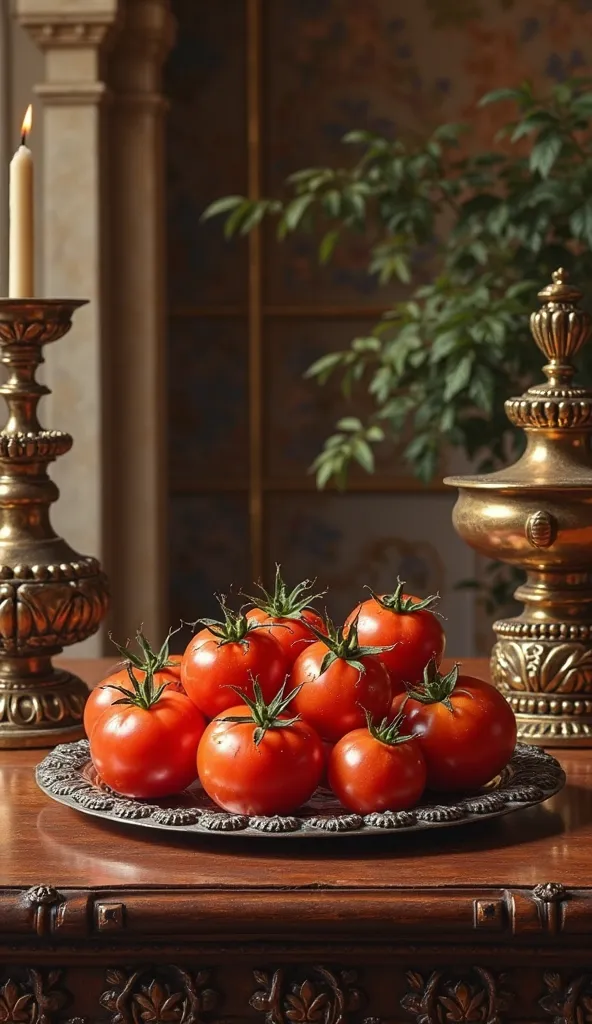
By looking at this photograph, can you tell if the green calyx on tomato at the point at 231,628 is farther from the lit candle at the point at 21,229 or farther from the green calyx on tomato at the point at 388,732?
the lit candle at the point at 21,229

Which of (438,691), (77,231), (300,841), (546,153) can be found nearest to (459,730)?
(438,691)

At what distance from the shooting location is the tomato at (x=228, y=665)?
1.16m

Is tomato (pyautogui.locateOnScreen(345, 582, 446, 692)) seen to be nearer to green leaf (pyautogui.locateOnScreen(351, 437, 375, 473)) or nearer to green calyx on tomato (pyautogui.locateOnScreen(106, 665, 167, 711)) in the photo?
green calyx on tomato (pyautogui.locateOnScreen(106, 665, 167, 711))

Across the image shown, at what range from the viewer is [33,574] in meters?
1.46

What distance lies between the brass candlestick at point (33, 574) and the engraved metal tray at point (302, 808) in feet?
0.73

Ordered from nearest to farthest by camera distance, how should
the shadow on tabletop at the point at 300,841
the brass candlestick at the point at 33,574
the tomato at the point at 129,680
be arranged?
1. the shadow on tabletop at the point at 300,841
2. the tomato at the point at 129,680
3. the brass candlestick at the point at 33,574

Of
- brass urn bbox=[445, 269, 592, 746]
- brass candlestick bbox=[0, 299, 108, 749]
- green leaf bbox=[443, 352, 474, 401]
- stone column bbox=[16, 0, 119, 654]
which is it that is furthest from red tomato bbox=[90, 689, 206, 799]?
stone column bbox=[16, 0, 119, 654]

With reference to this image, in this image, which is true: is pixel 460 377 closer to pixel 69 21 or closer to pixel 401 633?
pixel 69 21

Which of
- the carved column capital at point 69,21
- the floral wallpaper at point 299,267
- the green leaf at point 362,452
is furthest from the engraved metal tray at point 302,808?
the floral wallpaper at point 299,267

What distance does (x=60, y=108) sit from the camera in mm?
3516

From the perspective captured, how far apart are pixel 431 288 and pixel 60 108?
0.98 meters

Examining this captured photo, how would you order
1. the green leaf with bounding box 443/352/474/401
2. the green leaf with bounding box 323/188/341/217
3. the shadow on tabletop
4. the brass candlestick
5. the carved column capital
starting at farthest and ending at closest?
the carved column capital → the green leaf with bounding box 323/188/341/217 → the green leaf with bounding box 443/352/474/401 → the brass candlestick → the shadow on tabletop

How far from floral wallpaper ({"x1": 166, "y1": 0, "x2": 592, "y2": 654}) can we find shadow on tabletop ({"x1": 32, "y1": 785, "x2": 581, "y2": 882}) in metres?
3.60

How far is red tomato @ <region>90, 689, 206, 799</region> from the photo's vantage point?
1117mm
